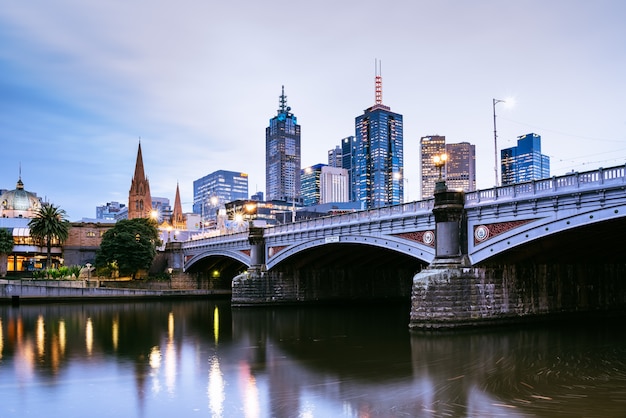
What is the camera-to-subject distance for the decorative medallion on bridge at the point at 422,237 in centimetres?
3566

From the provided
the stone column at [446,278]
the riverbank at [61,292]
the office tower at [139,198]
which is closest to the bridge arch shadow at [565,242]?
the stone column at [446,278]

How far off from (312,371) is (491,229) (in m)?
14.7

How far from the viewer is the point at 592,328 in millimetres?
34312

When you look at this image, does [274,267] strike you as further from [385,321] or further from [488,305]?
[488,305]

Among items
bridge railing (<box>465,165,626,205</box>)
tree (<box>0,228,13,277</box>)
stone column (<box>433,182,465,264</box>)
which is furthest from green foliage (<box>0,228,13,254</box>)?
bridge railing (<box>465,165,626,205</box>)

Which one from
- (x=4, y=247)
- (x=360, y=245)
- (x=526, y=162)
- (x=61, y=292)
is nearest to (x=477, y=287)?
(x=360, y=245)

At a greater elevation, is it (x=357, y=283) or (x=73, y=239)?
(x=73, y=239)

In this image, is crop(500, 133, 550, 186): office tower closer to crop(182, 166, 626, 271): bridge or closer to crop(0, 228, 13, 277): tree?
crop(182, 166, 626, 271): bridge

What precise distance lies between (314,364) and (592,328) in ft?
64.1

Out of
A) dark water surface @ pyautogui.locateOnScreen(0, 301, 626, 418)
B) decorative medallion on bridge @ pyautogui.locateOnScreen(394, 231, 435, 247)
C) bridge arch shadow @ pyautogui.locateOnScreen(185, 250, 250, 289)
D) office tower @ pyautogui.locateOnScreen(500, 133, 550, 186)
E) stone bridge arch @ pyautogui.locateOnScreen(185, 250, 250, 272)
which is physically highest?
office tower @ pyautogui.locateOnScreen(500, 133, 550, 186)

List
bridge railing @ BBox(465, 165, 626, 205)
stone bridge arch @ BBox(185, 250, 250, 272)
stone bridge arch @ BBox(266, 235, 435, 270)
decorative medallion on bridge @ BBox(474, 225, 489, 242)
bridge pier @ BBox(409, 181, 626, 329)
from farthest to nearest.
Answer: stone bridge arch @ BBox(185, 250, 250, 272) → stone bridge arch @ BBox(266, 235, 435, 270) → decorative medallion on bridge @ BBox(474, 225, 489, 242) → bridge pier @ BBox(409, 181, 626, 329) → bridge railing @ BBox(465, 165, 626, 205)

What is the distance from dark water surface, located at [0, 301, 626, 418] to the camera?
1784 centimetres

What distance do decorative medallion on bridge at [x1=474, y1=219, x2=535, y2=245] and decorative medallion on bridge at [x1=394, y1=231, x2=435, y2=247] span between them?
3255 mm

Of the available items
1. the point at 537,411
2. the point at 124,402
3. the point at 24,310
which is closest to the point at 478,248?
the point at 537,411
